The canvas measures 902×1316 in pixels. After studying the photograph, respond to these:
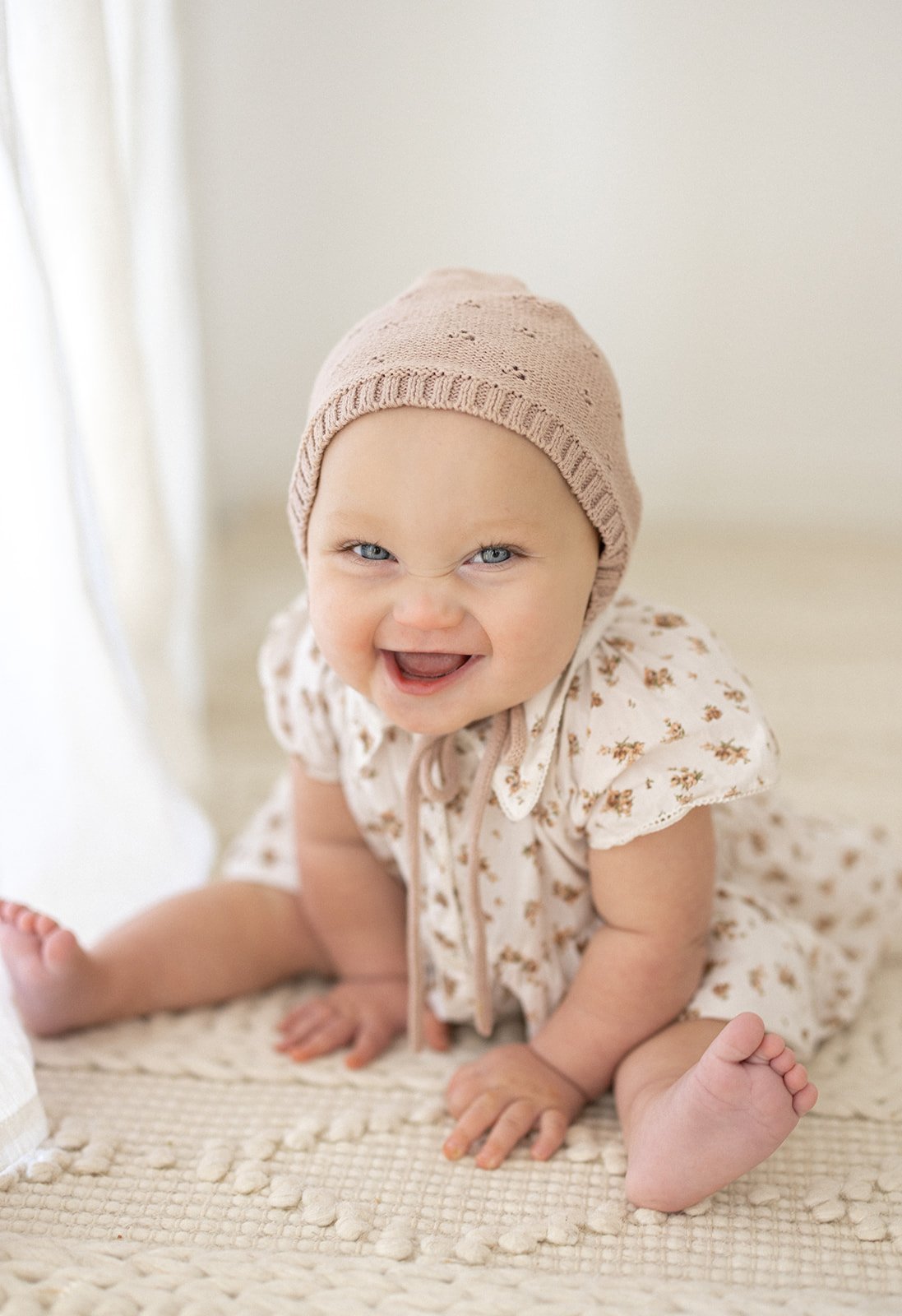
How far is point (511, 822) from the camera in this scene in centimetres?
109

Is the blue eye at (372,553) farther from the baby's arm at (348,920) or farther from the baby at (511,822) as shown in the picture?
the baby's arm at (348,920)

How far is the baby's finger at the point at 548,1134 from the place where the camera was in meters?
1.02

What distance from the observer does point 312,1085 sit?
3.72 ft

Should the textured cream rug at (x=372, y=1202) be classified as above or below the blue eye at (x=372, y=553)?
below

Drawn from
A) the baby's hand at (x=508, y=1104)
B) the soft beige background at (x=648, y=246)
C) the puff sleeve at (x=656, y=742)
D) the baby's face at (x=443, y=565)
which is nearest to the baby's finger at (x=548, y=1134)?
the baby's hand at (x=508, y=1104)

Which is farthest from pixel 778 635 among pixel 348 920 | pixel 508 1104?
pixel 508 1104

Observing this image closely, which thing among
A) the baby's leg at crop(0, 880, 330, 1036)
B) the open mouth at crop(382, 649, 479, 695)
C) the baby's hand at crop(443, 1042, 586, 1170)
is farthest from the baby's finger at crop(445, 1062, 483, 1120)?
the open mouth at crop(382, 649, 479, 695)

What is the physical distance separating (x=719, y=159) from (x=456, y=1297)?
5.40 ft

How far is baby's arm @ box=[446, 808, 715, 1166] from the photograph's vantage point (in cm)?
105

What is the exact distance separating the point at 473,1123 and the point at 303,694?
38 centimetres

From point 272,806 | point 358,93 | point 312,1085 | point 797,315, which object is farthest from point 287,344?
point 312,1085

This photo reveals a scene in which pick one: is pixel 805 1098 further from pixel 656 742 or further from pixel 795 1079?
pixel 656 742

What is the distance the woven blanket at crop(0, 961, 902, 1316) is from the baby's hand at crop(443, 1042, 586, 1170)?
0.05ft

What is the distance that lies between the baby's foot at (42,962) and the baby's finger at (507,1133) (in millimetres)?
367
